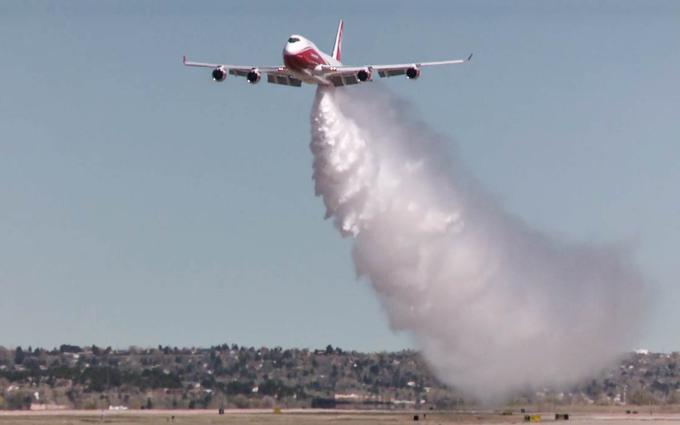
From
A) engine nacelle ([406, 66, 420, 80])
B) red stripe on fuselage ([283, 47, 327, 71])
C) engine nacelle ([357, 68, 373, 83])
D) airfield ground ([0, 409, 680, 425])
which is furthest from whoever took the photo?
airfield ground ([0, 409, 680, 425])

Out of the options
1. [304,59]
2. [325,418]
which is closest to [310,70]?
[304,59]

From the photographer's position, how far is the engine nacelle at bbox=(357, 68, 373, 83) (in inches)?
4781

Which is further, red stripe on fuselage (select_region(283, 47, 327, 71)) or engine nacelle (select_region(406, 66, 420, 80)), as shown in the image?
engine nacelle (select_region(406, 66, 420, 80))

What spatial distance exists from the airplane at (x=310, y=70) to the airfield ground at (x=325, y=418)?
25.0 meters

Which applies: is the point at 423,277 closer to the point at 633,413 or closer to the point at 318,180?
the point at 318,180

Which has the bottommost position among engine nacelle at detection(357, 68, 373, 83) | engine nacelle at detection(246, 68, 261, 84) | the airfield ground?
the airfield ground

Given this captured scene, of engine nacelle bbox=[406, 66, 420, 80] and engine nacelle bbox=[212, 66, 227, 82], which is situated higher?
engine nacelle bbox=[212, 66, 227, 82]

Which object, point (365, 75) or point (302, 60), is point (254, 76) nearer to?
point (302, 60)

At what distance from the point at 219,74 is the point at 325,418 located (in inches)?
1193

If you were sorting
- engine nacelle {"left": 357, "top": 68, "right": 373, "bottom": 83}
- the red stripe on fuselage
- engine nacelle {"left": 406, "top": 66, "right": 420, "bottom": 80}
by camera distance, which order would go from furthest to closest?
engine nacelle {"left": 406, "top": 66, "right": 420, "bottom": 80} < engine nacelle {"left": 357, "top": 68, "right": 373, "bottom": 83} < the red stripe on fuselage

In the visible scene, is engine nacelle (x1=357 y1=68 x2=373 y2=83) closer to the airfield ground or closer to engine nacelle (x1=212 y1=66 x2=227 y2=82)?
engine nacelle (x1=212 y1=66 x2=227 y2=82)

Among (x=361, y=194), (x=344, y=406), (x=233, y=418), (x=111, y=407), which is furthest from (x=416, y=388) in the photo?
(x=361, y=194)

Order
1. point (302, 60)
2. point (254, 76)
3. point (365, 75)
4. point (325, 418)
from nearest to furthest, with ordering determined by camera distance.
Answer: point (302, 60) → point (365, 75) → point (254, 76) → point (325, 418)

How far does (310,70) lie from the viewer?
12106 centimetres
